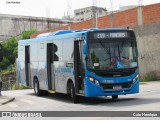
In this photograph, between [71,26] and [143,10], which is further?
[71,26]

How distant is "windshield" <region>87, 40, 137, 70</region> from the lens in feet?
51.9

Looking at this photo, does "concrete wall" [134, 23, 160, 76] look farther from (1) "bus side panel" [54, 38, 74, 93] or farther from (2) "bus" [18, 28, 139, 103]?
(2) "bus" [18, 28, 139, 103]

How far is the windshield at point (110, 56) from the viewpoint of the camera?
15830mm

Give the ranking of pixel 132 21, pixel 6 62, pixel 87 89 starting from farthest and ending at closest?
pixel 6 62 → pixel 132 21 → pixel 87 89

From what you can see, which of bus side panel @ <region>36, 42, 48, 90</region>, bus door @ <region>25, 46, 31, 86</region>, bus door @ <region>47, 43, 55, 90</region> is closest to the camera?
bus door @ <region>47, 43, 55, 90</region>

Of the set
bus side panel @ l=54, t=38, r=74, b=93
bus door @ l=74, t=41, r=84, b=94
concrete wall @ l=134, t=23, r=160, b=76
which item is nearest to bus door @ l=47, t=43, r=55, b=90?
bus side panel @ l=54, t=38, r=74, b=93

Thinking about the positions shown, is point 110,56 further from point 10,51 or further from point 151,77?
point 10,51

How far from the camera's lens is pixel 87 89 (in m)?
15.7

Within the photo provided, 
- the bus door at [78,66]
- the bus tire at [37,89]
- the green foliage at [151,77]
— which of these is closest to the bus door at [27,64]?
the bus tire at [37,89]

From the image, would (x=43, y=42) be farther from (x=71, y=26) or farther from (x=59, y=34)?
(x=71, y=26)

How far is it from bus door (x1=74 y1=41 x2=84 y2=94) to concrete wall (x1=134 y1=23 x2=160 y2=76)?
14.8m

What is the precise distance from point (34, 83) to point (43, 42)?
114 inches

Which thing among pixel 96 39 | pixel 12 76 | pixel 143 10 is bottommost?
pixel 12 76

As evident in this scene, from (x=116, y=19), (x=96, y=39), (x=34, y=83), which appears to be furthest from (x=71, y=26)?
(x=96, y=39)
